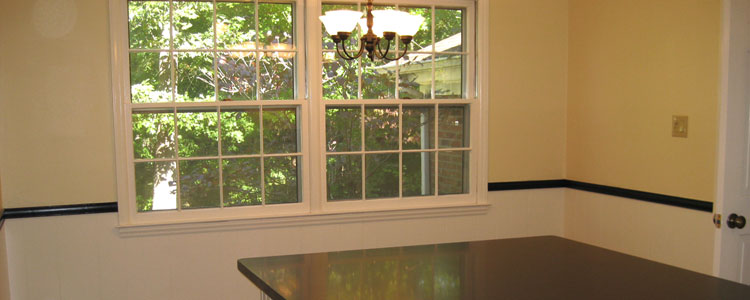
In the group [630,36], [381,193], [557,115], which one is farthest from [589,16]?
[381,193]

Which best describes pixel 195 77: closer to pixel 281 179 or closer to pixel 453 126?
pixel 281 179

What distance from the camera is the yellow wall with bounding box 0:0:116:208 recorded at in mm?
3154

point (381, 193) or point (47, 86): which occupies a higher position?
point (47, 86)

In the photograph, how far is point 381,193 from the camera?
3871mm

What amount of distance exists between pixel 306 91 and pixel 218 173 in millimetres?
718

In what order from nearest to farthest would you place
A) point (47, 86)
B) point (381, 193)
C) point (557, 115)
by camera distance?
point (47, 86) → point (381, 193) → point (557, 115)

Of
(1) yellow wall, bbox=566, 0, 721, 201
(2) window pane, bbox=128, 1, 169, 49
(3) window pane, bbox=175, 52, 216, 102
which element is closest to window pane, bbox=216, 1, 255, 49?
(3) window pane, bbox=175, 52, 216, 102

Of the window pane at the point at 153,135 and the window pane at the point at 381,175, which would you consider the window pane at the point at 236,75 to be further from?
the window pane at the point at 381,175

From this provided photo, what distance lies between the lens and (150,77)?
340 cm

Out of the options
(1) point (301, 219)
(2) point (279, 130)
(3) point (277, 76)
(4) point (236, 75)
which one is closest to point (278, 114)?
(2) point (279, 130)

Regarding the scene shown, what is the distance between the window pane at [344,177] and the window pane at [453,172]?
56cm

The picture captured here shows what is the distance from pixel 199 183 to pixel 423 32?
1695 mm

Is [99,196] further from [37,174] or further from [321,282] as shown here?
[321,282]

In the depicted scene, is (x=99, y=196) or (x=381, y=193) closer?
(x=99, y=196)
